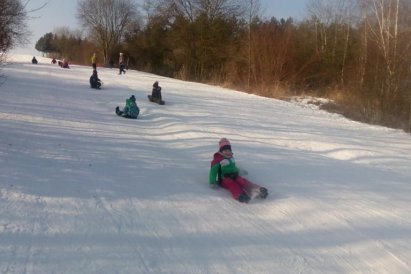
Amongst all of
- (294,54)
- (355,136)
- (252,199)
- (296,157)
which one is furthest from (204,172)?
(294,54)

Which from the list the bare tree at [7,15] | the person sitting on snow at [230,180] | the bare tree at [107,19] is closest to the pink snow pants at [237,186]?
the person sitting on snow at [230,180]

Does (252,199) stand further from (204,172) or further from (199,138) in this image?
(199,138)

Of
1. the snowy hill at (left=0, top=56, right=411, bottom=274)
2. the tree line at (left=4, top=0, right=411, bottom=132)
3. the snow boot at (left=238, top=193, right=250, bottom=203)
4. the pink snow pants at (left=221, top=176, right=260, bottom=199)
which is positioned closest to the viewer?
the snowy hill at (left=0, top=56, right=411, bottom=274)

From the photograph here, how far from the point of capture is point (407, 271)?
4.20 metres

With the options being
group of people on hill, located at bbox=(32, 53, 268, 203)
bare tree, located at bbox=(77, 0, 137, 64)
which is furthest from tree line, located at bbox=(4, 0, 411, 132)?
group of people on hill, located at bbox=(32, 53, 268, 203)

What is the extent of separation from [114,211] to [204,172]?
248cm

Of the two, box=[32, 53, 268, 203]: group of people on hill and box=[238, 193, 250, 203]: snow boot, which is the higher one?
box=[32, 53, 268, 203]: group of people on hill

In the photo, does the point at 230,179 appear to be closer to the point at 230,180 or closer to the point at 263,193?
the point at 230,180

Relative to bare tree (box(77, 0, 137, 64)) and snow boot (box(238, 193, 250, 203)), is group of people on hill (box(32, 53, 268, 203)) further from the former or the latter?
bare tree (box(77, 0, 137, 64))

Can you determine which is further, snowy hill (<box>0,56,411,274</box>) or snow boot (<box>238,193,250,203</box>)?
snow boot (<box>238,193,250,203</box>)

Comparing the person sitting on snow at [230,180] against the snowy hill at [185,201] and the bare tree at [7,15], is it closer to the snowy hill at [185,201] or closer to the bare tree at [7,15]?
the snowy hill at [185,201]

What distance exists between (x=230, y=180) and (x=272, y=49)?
2177 centimetres

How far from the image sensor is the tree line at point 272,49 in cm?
1777

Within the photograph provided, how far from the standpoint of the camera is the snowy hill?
4027 millimetres
